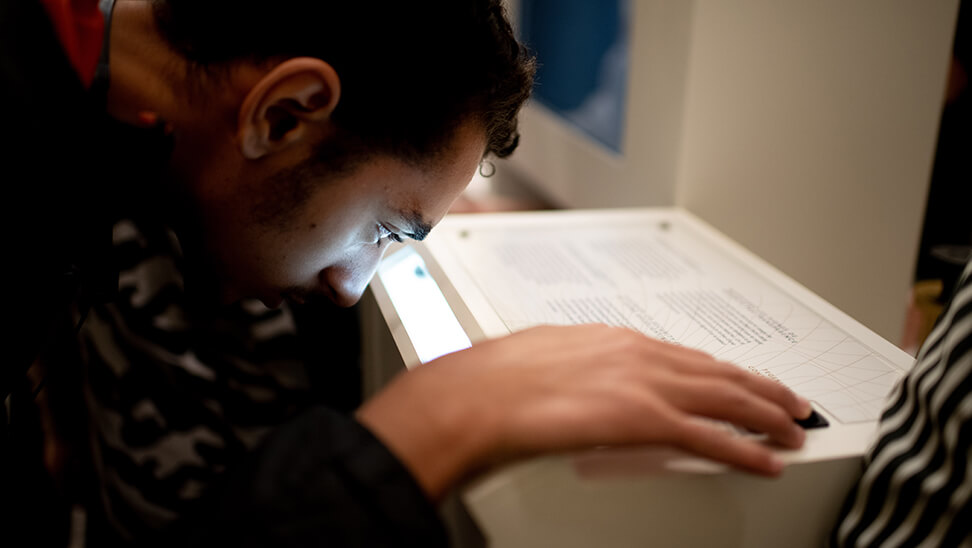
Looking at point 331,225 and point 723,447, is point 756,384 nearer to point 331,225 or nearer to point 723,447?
point 723,447

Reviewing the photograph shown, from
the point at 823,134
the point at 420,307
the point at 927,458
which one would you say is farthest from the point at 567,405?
the point at 823,134

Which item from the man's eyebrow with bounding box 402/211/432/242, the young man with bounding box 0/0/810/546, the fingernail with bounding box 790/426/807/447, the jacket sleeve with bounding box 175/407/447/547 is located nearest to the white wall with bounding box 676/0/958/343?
the young man with bounding box 0/0/810/546

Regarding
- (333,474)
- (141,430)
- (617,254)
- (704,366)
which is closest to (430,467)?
(333,474)

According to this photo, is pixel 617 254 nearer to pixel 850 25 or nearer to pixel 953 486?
pixel 850 25

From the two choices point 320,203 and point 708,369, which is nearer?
point 708,369

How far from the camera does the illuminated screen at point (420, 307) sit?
72 cm

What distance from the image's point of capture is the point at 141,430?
1.26 meters

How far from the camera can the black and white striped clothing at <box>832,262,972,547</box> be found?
49 cm

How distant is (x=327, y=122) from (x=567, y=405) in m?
0.29

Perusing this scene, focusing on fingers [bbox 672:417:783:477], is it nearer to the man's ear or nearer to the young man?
the young man

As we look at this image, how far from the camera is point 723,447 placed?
0.52 meters

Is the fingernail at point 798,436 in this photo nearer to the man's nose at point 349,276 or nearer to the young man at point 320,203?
the young man at point 320,203

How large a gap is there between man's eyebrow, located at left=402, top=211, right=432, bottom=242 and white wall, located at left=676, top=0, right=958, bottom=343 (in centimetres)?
45

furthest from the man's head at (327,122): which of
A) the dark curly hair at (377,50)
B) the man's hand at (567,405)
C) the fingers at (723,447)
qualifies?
the fingers at (723,447)
